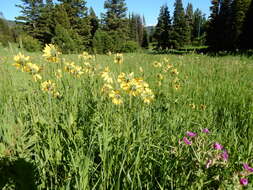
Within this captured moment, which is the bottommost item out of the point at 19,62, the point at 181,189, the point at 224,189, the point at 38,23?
the point at 181,189

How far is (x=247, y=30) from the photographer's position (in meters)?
16.6

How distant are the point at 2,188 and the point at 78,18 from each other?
34.6 m

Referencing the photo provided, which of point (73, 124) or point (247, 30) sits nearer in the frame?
point (73, 124)

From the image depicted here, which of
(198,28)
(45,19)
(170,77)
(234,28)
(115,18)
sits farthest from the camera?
(115,18)

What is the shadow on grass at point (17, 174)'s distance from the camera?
84 cm

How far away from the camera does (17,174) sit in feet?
2.95

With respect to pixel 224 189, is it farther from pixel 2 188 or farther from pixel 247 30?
pixel 247 30

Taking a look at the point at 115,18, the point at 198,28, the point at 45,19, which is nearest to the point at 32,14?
the point at 45,19

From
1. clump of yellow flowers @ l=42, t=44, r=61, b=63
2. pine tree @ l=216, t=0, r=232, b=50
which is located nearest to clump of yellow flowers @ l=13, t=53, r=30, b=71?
clump of yellow flowers @ l=42, t=44, r=61, b=63

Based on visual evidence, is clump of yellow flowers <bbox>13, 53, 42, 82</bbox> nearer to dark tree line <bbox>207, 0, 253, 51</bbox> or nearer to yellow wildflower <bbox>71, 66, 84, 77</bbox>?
yellow wildflower <bbox>71, 66, 84, 77</bbox>

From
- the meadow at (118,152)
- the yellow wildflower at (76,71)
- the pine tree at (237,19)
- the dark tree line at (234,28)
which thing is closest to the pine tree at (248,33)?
the dark tree line at (234,28)

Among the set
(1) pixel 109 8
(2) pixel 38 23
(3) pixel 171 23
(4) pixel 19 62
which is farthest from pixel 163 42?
(4) pixel 19 62

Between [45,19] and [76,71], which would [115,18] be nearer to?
[45,19]

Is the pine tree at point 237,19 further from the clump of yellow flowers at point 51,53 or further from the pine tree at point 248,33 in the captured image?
the clump of yellow flowers at point 51,53
